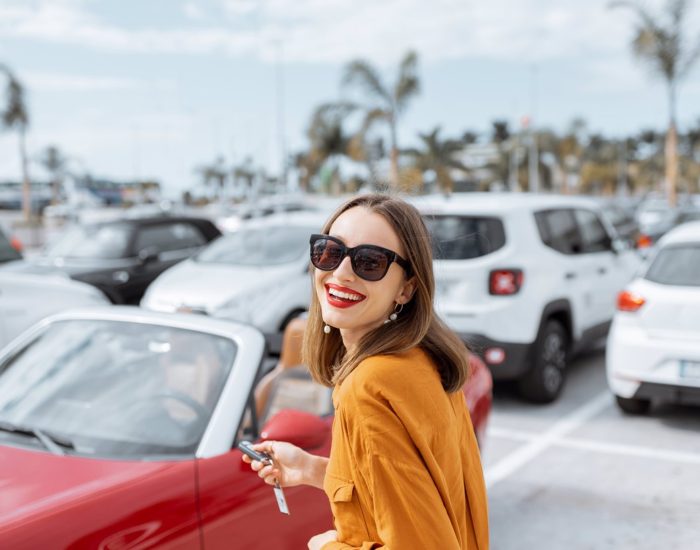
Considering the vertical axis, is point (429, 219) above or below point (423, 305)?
above

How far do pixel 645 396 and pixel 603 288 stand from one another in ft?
6.61

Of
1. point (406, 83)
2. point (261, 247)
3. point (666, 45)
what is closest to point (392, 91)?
point (406, 83)

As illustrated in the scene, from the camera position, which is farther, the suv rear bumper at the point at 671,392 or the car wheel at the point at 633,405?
the car wheel at the point at 633,405

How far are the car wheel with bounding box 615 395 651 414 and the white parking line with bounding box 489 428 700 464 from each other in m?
0.64

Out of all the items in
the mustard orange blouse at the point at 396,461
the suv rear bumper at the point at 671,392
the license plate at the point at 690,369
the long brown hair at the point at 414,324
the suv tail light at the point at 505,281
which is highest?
the long brown hair at the point at 414,324

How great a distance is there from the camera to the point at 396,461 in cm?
139

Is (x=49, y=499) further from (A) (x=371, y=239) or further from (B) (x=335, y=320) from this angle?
(A) (x=371, y=239)

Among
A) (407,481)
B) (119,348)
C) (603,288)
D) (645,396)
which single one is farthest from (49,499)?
(603,288)

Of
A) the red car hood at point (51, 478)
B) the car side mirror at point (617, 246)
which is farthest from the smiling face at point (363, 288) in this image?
the car side mirror at point (617, 246)

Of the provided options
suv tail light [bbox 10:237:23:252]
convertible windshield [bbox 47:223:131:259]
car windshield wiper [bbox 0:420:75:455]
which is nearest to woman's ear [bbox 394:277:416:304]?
car windshield wiper [bbox 0:420:75:455]

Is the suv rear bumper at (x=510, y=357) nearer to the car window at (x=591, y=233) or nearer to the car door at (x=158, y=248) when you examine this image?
the car window at (x=591, y=233)

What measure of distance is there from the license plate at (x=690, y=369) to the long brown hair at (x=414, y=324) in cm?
450

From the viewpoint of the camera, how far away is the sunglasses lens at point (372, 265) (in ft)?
5.26

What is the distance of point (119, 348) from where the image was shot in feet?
10.6
